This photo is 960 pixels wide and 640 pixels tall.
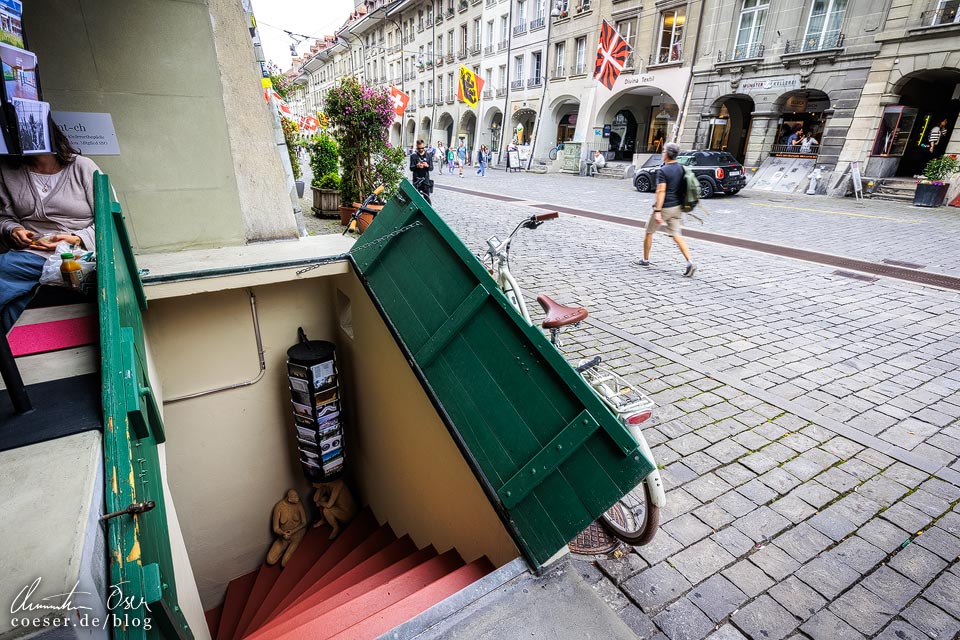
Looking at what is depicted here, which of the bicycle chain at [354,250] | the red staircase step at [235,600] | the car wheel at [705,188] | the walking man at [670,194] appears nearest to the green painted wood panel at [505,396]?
the bicycle chain at [354,250]

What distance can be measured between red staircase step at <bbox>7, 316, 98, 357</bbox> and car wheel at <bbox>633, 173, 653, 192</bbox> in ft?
62.5

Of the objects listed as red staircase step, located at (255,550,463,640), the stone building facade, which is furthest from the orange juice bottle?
the stone building facade

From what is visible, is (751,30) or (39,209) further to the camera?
(751,30)

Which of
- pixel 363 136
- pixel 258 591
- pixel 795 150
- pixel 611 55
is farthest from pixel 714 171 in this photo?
pixel 258 591

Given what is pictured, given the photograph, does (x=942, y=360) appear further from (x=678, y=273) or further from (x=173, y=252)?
(x=173, y=252)

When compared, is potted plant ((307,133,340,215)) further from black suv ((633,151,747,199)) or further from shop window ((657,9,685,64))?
shop window ((657,9,685,64))

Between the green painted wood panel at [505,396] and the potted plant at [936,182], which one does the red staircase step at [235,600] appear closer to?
the green painted wood panel at [505,396]

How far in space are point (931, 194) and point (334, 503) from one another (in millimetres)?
19257

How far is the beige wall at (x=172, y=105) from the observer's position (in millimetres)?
4152

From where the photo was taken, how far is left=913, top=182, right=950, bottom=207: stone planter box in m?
14.7

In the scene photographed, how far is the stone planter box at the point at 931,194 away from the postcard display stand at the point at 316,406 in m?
18.9

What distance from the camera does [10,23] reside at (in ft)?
7.98

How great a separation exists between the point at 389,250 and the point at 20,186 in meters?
2.38

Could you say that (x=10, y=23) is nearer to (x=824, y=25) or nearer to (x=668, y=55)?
(x=824, y=25)
